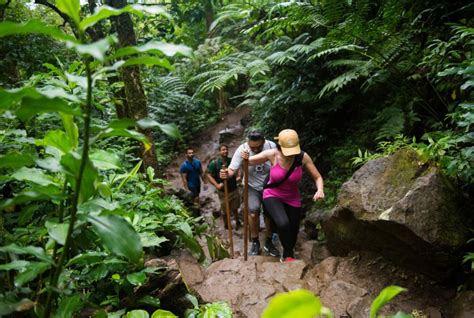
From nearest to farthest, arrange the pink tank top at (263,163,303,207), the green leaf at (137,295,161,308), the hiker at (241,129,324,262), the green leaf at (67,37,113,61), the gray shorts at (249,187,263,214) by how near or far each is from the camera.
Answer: the green leaf at (67,37,113,61)
the green leaf at (137,295,161,308)
the hiker at (241,129,324,262)
the pink tank top at (263,163,303,207)
the gray shorts at (249,187,263,214)

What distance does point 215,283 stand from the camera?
10.9ft

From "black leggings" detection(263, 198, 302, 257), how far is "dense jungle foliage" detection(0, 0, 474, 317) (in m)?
0.92

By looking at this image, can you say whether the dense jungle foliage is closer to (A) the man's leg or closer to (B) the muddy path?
(B) the muddy path

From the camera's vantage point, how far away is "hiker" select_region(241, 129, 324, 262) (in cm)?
393

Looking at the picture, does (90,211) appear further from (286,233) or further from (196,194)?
(196,194)

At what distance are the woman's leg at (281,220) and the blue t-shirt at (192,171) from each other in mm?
3402

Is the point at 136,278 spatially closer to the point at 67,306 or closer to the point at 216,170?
the point at 67,306

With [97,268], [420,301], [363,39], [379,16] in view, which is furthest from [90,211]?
[379,16]

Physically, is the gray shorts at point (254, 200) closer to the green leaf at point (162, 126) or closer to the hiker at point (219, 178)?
the hiker at point (219, 178)

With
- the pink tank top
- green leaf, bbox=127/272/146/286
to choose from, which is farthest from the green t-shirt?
green leaf, bbox=127/272/146/286

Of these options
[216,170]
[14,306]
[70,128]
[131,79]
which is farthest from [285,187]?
[14,306]

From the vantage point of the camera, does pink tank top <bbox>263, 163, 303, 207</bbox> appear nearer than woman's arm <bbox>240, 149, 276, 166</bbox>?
Yes

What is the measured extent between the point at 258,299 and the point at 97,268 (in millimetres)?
1748

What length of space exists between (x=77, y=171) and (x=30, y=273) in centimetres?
44
